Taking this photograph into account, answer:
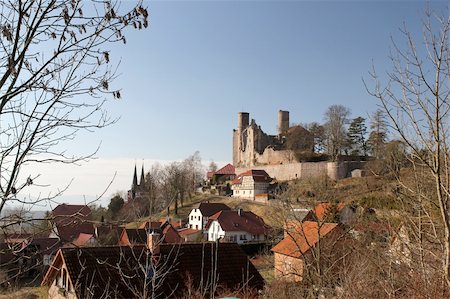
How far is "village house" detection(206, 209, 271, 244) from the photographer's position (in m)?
36.2

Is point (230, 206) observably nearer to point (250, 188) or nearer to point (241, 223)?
point (250, 188)

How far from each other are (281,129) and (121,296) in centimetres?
6400

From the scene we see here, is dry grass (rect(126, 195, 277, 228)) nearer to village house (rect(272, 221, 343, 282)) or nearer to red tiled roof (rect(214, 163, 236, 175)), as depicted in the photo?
red tiled roof (rect(214, 163, 236, 175))

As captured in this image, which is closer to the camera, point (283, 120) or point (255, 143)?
point (255, 143)

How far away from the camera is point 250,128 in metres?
72.1

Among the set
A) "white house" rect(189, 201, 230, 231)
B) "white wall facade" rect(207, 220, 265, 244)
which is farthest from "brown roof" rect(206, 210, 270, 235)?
"white house" rect(189, 201, 230, 231)

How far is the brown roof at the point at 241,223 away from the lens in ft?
120

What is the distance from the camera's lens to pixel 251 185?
55250 millimetres

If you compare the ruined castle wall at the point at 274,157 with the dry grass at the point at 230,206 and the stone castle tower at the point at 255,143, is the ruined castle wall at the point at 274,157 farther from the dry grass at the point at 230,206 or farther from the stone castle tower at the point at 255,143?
the dry grass at the point at 230,206

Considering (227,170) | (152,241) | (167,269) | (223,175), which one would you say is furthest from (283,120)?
(152,241)

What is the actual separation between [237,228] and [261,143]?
3518 cm

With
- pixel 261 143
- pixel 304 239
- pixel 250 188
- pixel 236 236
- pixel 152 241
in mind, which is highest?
pixel 261 143

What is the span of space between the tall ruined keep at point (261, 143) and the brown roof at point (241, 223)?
78.5ft

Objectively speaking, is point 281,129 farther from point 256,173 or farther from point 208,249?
point 208,249
